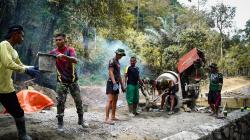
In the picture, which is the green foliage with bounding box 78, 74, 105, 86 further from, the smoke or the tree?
the tree

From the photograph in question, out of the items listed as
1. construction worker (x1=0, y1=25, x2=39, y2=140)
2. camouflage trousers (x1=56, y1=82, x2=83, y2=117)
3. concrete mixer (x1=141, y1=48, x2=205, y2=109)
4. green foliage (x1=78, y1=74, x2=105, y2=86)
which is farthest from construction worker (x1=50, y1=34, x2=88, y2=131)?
green foliage (x1=78, y1=74, x2=105, y2=86)

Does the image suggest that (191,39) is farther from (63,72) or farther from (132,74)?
(63,72)

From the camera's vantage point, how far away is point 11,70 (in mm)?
5254

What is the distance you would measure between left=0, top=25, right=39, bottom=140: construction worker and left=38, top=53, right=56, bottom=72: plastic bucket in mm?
466

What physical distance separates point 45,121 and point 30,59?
39.7ft

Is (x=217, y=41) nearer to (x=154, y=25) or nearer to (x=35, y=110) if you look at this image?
(x=154, y=25)

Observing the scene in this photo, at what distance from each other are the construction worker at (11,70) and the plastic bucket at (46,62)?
0.47 m

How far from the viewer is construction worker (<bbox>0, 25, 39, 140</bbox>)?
4.94m

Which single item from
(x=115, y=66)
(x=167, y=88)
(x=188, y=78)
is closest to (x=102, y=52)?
(x=188, y=78)

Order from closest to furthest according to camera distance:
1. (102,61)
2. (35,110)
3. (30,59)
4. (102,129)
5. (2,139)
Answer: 1. (2,139)
2. (102,129)
3. (35,110)
4. (30,59)
5. (102,61)

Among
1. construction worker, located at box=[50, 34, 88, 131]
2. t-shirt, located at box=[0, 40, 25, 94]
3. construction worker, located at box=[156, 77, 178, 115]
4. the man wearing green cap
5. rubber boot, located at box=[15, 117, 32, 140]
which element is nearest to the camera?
t-shirt, located at box=[0, 40, 25, 94]

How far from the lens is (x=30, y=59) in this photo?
18953mm

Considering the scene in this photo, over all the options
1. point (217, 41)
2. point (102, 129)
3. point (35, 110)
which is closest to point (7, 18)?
point (35, 110)

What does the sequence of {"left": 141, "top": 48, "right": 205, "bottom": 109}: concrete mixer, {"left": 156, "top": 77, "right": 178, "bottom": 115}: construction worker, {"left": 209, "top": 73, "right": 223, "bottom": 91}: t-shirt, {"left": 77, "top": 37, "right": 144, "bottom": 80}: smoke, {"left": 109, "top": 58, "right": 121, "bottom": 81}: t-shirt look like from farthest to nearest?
1. {"left": 77, "top": 37, "right": 144, "bottom": 80}: smoke
2. {"left": 141, "top": 48, "right": 205, "bottom": 109}: concrete mixer
3. {"left": 156, "top": 77, "right": 178, "bottom": 115}: construction worker
4. {"left": 209, "top": 73, "right": 223, "bottom": 91}: t-shirt
5. {"left": 109, "top": 58, "right": 121, "bottom": 81}: t-shirt
